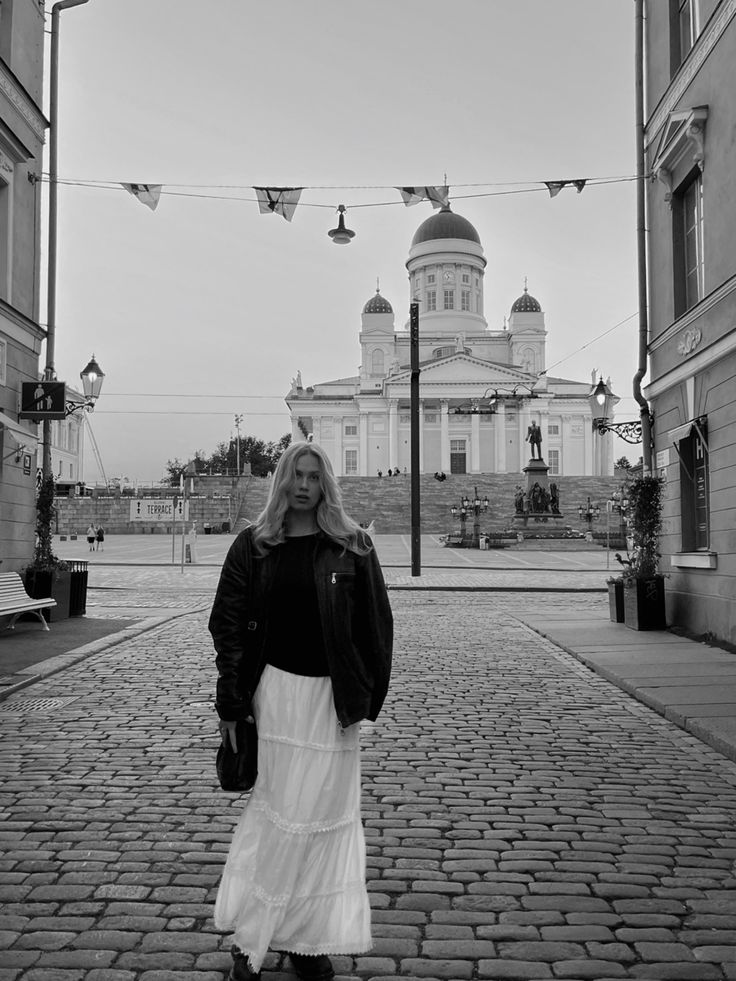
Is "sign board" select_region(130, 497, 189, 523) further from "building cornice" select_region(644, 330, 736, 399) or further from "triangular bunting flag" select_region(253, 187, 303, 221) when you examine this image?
"building cornice" select_region(644, 330, 736, 399)

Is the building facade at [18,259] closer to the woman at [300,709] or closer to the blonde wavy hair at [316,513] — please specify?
the blonde wavy hair at [316,513]

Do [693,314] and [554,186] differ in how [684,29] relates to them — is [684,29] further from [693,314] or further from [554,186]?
[693,314]

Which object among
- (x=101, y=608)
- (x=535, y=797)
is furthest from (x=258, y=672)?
(x=101, y=608)

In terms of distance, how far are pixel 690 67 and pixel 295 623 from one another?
11.9 metres

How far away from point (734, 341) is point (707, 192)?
2.41m

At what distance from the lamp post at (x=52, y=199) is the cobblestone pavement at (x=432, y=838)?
7.65 meters

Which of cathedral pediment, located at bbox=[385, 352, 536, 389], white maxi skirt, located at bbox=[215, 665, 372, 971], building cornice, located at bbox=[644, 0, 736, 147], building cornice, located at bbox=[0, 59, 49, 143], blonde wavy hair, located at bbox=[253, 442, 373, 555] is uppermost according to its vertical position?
cathedral pediment, located at bbox=[385, 352, 536, 389]

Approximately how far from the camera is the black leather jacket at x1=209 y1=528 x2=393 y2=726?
10.9ft

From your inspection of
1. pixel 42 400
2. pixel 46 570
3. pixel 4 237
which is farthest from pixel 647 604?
pixel 4 237

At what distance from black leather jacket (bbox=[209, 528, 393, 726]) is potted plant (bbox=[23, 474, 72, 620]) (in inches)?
439

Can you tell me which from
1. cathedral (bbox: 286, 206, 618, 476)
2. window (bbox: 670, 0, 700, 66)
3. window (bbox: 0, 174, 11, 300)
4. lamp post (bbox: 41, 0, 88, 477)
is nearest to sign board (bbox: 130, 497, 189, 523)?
cathedral (bbox: 286, 206, 618, 476)

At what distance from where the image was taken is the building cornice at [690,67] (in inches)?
450

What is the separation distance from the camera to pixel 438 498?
63.1 metres

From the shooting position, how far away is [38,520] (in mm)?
14594
